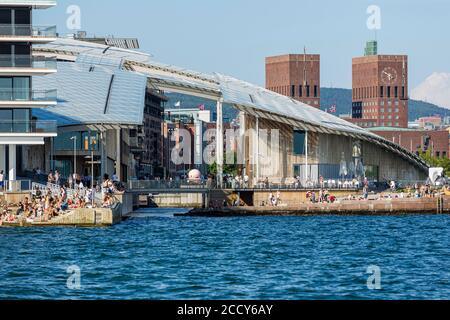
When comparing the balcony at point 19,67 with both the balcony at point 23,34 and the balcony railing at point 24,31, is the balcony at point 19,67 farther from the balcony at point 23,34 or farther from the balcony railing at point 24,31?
the balcony railing at point 24,31

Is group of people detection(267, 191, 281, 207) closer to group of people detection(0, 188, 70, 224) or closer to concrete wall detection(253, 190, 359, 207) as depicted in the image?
concrete wall detection(253, 190, 359, 207)

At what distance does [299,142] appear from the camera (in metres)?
140

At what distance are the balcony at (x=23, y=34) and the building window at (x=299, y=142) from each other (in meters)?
53.9

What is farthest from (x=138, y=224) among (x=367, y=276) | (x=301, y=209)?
(x=367, y=276)

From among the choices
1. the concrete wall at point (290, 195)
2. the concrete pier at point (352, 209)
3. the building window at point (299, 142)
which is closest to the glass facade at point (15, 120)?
the concrete pier at point (352, 209)

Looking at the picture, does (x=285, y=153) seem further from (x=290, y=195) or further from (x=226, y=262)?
(x=226, y=262)

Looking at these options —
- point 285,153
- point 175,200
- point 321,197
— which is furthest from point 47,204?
point 175,200

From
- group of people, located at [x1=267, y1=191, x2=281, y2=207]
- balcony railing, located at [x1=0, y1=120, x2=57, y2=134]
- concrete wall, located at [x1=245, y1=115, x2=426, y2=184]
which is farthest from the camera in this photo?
concrete wall, located at [x1=245, y1=115, x2=426, y2=184]

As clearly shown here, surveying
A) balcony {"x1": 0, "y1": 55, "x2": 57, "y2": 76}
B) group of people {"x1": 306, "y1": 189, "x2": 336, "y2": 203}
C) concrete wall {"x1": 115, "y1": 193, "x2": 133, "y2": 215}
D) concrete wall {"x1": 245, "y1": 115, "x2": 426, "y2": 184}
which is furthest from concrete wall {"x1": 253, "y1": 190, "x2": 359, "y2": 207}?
balcony {"x1": 0, "y1": 55, "x2": 57, "y2": 76}

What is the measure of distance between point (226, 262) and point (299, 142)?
273 ft

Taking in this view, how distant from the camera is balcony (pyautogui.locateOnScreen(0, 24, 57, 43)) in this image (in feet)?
291

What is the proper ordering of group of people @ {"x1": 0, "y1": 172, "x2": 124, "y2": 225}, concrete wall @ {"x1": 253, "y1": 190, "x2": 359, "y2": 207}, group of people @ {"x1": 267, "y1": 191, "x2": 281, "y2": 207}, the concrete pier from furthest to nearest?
1. concrete wall @ {"x1": 253, "y1": 190, "x2": 359, "y2": 207}
2. group of people @ {"x1": 267, "y1": 191, "x2": 281, "y2": 207}
3. the concrete pier
4. group of people @ {"x1": 0, "y1": 172, "x2": 124, "y2": 225}

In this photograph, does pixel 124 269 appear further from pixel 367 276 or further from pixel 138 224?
pixel 138 224

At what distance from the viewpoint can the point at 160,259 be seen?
59031 millimetres
